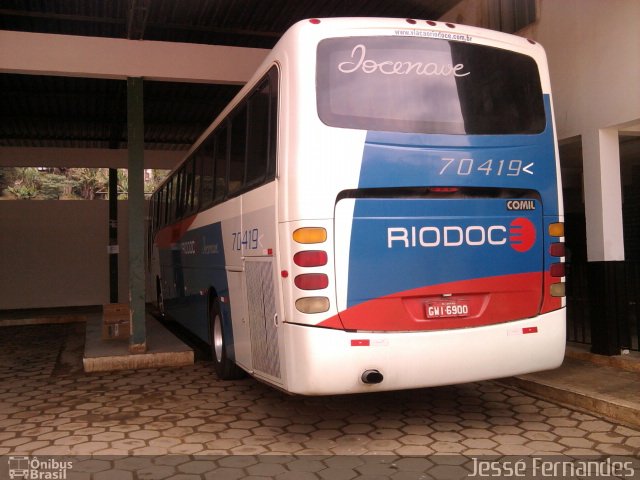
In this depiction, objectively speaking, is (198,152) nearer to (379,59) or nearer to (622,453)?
(379,59)

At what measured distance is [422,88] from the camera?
4680 mm

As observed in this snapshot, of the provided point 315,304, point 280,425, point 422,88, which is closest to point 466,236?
point 422,88

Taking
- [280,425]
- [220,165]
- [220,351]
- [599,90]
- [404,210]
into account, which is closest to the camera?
[404,210]

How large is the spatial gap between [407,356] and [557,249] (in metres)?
1.66

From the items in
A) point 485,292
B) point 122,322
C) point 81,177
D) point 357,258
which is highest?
point 81,177

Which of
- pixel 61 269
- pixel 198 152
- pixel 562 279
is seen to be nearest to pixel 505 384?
pixel 562 279

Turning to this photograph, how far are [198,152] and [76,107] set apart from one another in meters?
6.29

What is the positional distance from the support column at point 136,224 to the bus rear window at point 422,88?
15.5 feet

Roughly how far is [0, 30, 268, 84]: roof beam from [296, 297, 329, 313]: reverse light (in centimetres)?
524

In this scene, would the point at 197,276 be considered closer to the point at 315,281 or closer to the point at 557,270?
the point at 315,281

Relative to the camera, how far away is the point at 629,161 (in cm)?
994

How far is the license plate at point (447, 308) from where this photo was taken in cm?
450

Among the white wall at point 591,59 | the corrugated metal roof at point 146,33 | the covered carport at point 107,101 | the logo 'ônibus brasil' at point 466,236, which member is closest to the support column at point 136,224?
the covered carport at point 107,101

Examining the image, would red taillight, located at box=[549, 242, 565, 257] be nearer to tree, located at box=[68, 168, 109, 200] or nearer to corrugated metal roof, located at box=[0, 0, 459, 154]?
corrugated metal roof, located at box=[0, 0, 459, 154]
